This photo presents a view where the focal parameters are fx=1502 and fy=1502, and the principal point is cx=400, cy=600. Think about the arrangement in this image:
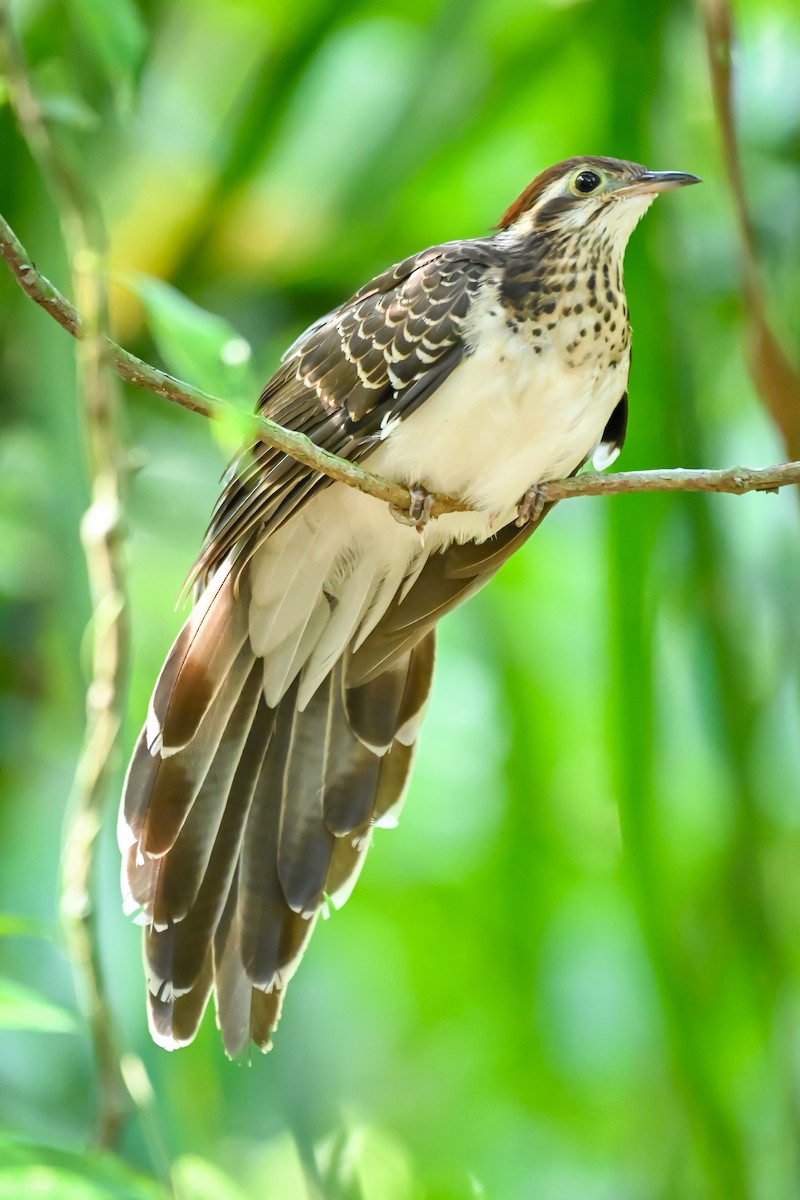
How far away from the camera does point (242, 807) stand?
9.57 feet

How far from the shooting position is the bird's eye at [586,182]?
9.73ft

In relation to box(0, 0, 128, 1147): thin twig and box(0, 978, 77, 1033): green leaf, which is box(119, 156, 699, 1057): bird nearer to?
box(0, 0, 128, 1147): thin twig

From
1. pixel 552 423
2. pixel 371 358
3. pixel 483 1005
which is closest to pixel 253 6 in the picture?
pixel 371 358

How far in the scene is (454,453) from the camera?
9.33 feet

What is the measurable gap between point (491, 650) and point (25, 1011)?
7.38 ft

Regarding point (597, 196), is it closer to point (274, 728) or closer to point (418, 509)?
point (418, 509)

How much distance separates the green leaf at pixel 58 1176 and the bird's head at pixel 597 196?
6.86ft

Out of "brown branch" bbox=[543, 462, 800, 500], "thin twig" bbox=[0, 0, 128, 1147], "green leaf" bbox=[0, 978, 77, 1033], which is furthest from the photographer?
"brown branch" bbox=[543, 462, 800, 500]

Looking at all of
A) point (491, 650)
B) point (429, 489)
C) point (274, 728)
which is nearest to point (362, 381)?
point (429, 489)

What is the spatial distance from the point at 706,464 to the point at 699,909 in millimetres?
1113

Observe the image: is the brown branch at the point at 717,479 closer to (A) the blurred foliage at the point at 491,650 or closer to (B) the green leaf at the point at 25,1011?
(A) the blurred foliage at the point at 491,650

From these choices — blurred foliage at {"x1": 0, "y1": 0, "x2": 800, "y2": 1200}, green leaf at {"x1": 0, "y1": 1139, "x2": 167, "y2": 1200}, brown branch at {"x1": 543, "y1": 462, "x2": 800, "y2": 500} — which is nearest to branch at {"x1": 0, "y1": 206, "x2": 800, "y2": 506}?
brown branch at {"x1": 543, "y1": 462, "x2": 800, "y2": 500}

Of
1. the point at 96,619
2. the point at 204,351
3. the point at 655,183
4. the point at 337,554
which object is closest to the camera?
the point at 204,351

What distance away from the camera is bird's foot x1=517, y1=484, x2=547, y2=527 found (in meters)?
2.89
